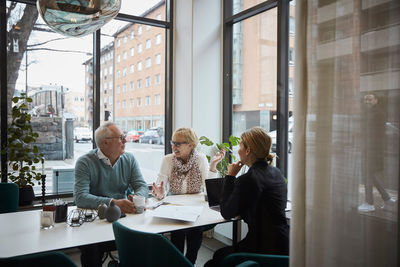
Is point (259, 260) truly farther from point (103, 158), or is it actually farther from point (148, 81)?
point (148, 81)

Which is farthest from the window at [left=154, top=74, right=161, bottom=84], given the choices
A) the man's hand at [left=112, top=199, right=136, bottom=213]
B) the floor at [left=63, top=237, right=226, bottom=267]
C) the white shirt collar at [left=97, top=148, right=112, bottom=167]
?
the man's hand at [left=112, top=199, right=136, bottom=213]

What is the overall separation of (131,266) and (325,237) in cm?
82

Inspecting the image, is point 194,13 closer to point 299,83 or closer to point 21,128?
point 21,128

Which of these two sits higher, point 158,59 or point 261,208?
point 158,59

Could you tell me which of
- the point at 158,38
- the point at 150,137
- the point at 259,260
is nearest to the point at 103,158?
the point at 259,260

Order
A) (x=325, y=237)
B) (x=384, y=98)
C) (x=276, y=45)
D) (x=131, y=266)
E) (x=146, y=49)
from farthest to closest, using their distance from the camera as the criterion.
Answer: (x=146, y=49) < (x=276, y=45) < (x=131, y=266) < (x=325, y=237) < (x=384, y=98)

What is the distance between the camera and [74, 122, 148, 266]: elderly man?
2.24 meters

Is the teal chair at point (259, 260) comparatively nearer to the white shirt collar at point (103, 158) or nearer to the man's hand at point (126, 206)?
the man's hand at point (126, 206)

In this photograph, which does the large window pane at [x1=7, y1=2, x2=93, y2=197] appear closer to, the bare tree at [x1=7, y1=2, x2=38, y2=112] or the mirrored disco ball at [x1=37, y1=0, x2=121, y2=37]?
the bare tree at [x1=7, y1=2, x2=38, y2=112]

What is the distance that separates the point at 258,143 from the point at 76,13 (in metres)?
1.25

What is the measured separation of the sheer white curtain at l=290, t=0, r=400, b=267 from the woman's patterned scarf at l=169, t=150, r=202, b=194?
5.27 feet

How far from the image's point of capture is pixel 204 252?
3.36 metres

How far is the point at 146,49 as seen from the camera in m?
4.09

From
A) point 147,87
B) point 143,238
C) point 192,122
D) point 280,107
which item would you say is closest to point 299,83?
point 143,238
